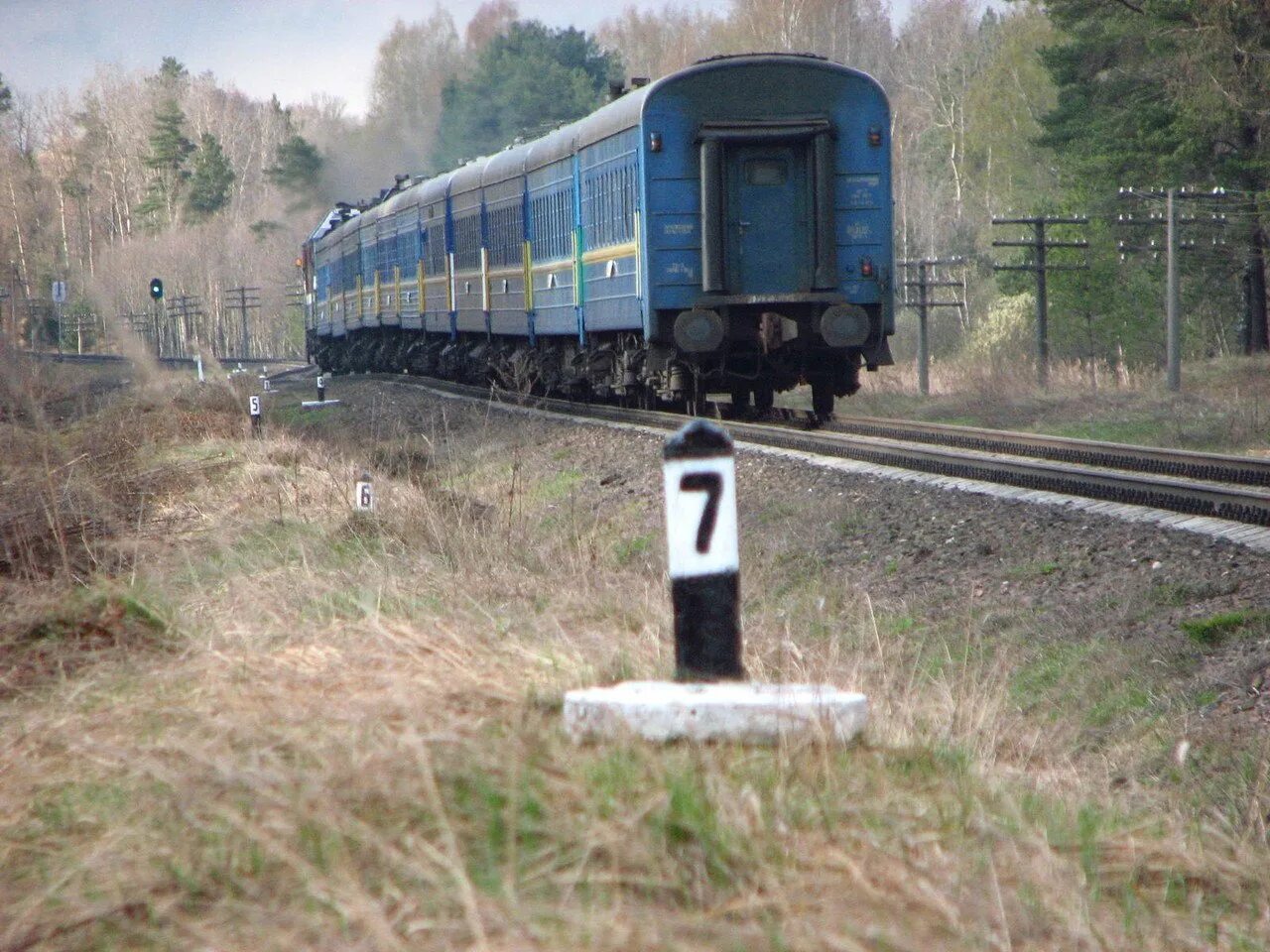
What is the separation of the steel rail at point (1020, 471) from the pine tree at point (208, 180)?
69264 millimetres

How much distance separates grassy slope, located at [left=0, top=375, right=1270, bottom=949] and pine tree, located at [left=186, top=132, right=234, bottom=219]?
80.0 meters

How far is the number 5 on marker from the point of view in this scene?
12.5 ft

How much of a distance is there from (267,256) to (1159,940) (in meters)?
86.3

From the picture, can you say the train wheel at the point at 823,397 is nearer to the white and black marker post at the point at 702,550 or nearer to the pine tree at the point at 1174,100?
the white and black marker post at the point at 702,550

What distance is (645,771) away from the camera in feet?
10.3

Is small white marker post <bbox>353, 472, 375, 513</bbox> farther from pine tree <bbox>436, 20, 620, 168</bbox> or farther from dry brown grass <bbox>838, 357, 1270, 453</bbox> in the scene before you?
pine tree <bbox>436, 20, 620, 168</bbox>

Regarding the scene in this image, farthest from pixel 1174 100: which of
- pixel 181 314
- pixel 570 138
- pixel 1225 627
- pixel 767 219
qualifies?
pixel 181 314

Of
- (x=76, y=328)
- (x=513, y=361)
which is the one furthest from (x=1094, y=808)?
(x=76, y=328)

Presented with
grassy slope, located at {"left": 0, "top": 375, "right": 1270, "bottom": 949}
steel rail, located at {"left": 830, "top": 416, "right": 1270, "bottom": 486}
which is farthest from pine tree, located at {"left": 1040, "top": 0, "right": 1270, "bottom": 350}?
grassy slope, located at {"left": 0, "top": 375, "right": 1270, "bottom": 949}

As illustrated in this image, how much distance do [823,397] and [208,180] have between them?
2803 inches

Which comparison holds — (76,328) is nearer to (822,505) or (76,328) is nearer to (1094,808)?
(822,505)

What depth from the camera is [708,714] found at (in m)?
3.45

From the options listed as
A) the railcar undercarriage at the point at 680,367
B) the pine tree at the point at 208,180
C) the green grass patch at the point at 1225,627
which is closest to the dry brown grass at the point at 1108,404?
the railcar undercarriage at the point at 680,367

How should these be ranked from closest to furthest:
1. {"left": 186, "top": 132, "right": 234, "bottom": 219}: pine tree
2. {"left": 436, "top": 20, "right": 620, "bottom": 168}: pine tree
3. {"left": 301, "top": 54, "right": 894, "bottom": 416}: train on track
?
{"left": 301, "top": 54, "right": 894, "bottom": 416}: train on track → {"left": 436, "top": 20, "right": 620, "bottom": 168}: pine tree → {"left": 186, "top": 132, "right": 234, "bottom": 219}: pine tree
